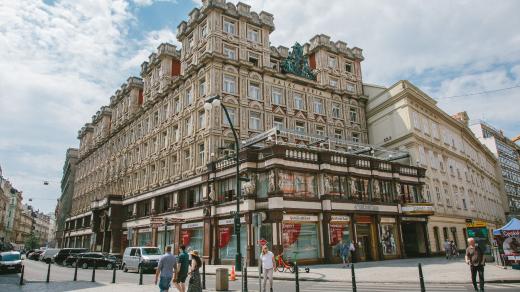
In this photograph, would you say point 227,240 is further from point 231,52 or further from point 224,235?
point 231,52

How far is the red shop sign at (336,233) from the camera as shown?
28219mm

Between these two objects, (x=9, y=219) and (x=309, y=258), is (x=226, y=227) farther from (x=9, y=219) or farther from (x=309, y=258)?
(x=9, y=219)

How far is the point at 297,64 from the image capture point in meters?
40.9

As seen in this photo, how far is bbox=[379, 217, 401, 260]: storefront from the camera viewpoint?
103 feet

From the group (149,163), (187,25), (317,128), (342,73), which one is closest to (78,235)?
(149,163)

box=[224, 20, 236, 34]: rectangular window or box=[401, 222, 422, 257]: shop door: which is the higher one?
box=[224, 20, 236, 34]: rectangular window

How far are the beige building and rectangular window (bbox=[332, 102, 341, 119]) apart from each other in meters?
4.59

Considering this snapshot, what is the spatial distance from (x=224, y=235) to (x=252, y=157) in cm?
661

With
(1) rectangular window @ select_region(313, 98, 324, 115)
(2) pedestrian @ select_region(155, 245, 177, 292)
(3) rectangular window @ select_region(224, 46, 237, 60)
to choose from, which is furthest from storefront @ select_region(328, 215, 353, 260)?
(2) pedestrian @ select_region(155, 245, 177, 292)

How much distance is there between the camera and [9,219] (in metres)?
106

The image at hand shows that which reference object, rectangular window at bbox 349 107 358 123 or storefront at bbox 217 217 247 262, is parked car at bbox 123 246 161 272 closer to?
storefront at bbox 217 217 247 262

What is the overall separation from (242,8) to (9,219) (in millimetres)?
103554

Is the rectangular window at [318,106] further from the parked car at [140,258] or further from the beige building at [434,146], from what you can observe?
the parked car at [140,258]

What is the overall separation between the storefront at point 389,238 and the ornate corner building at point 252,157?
125 millimetres
